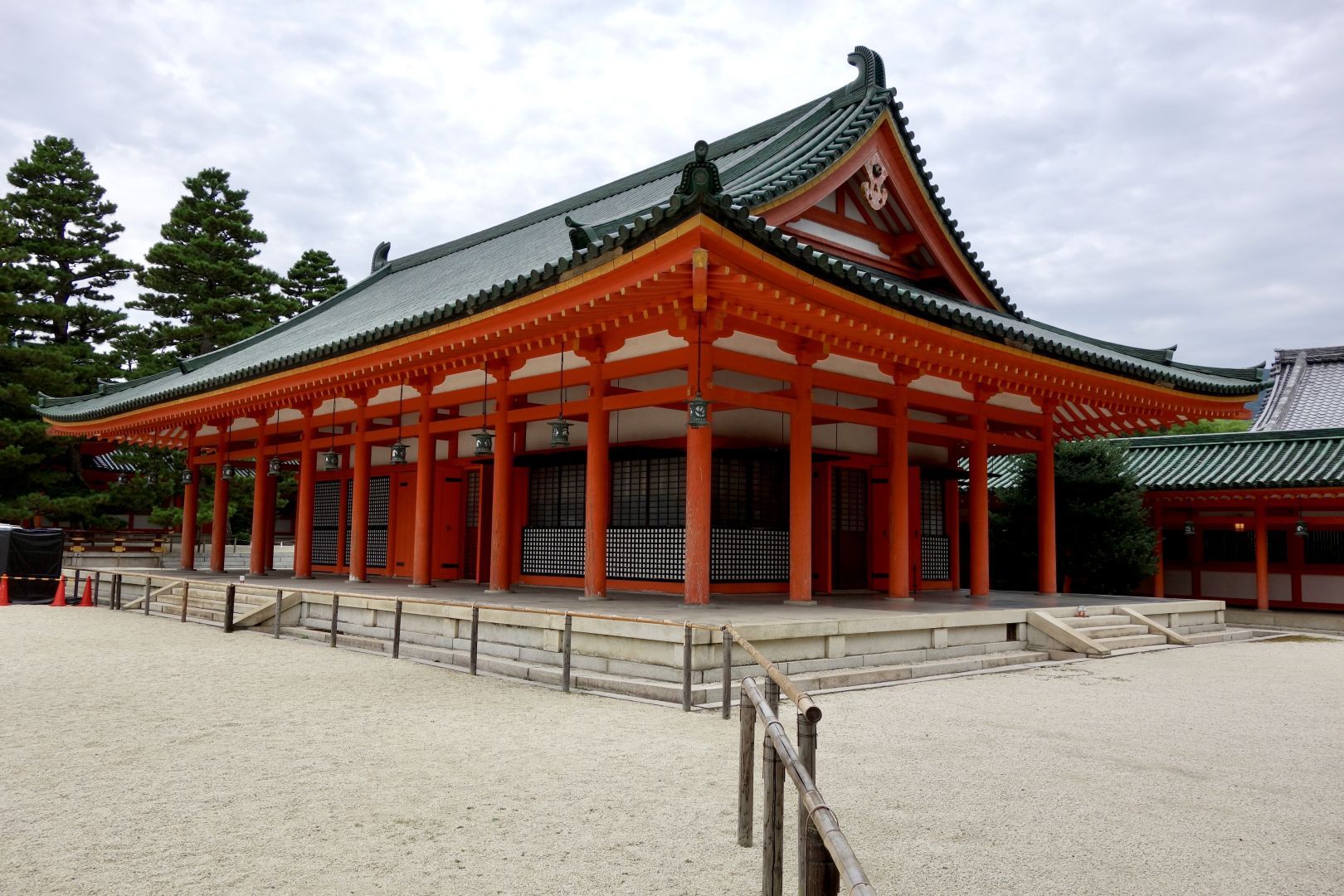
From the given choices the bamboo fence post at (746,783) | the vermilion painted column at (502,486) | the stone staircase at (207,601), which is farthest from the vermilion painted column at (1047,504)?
the stone staircase at (207,601)

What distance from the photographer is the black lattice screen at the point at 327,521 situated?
19.3m

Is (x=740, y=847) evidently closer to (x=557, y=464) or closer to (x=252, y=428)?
(x=557, y=464)

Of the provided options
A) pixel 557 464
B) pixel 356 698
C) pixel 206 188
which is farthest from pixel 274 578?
pixel 206 188

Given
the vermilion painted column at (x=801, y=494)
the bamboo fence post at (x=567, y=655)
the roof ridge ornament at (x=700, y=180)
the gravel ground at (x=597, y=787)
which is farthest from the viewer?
the vermilion painted column at (x=801, y=494)

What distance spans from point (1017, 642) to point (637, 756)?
739cm

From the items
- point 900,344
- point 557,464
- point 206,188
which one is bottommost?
point 557,464

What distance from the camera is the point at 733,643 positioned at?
26.9ft

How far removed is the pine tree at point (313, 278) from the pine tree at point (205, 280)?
24.8ft

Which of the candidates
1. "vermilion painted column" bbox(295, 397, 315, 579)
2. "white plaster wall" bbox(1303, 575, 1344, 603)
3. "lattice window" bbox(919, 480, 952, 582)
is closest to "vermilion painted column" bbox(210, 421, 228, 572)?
"vermilion painted column" bbox(295, 397, 315, 579)

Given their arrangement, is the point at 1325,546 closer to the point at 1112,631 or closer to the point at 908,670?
the point at 1112,631

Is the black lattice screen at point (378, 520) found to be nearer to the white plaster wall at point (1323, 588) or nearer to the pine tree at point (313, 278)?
the white plaster wall at point (1323, 588)

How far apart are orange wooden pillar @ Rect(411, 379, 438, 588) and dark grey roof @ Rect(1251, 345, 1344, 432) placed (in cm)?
2826

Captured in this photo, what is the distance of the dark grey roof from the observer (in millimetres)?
30891

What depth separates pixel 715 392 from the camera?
1019 cm
